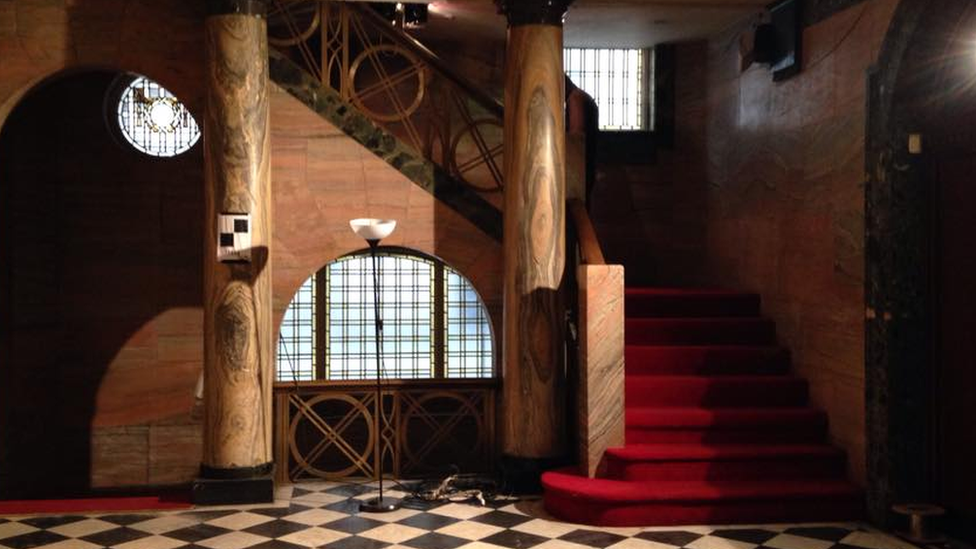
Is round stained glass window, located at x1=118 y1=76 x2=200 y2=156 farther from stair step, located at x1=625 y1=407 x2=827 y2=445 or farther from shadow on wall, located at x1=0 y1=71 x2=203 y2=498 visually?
stair step, located at x1=625 y1=407 x2=827 y2=445

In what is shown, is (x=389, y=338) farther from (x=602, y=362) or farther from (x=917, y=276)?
(x=917, y=276)

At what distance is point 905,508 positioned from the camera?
22.5ft

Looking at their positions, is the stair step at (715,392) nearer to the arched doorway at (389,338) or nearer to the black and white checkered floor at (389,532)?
the black and white checkered floor at (389,532)

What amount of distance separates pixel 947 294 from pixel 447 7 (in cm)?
482

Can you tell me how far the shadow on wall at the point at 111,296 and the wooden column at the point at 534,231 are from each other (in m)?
3.53

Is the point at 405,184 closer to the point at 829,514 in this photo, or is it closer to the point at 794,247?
the point at 794,247

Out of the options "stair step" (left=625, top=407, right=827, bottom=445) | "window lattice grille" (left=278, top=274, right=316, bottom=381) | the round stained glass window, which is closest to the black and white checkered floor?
"stair step" (left=625, top=407, right=827, bottom=445)

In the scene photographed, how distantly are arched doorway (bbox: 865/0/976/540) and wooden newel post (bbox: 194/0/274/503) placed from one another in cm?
430

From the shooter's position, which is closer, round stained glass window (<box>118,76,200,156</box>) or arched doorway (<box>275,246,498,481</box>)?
round stained glass window (<box>118,76,200,156</box>)

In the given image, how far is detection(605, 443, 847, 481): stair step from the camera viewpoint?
24.7ft

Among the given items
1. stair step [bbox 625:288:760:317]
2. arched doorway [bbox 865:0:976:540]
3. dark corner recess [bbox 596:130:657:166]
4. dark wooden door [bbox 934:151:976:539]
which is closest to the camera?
dark wooden door [bbox 934:151:976:539]

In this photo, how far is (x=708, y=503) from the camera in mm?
7242

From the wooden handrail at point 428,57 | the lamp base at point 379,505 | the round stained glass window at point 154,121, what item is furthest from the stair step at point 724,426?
the round stained glass window at point 154,121

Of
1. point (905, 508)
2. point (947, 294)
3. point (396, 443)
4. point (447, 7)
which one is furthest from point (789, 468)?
point (447, 7)
